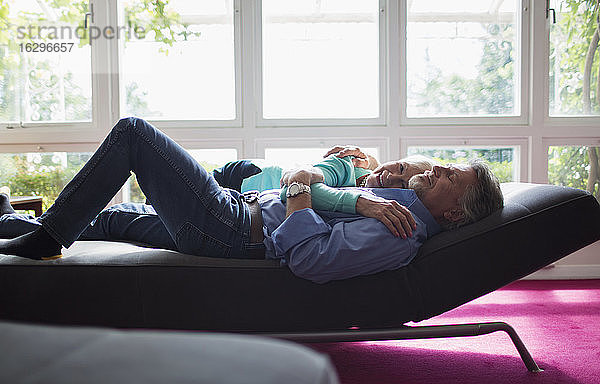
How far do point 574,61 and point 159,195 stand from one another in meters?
2.71

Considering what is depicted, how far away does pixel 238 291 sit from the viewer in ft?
A: 5.06

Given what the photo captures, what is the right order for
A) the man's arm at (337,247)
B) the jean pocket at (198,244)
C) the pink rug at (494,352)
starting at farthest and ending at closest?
the pink rug at (494,352) → the jean pocket at (198,244) → the man's arm at (337,247)

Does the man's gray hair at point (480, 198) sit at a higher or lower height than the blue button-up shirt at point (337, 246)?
higher

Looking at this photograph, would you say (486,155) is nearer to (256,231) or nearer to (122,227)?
(256,231)

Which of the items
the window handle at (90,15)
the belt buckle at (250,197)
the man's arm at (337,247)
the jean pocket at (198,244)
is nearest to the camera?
the man's arm at (337,247)

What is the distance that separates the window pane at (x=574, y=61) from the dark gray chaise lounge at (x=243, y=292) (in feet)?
6.75

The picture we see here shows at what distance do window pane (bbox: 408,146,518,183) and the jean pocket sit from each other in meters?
1.90

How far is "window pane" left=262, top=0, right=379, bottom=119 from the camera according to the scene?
324 centimetres

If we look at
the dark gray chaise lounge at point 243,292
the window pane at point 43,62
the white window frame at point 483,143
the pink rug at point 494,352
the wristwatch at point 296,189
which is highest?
the window pane at point 43,62

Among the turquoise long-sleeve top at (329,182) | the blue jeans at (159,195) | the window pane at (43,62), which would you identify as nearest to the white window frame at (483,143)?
the turquoise long-sleeve top at (329,182)

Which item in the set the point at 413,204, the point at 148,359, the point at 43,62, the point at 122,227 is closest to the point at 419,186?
the point at 413,204

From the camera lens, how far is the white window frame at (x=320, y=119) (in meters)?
3.19

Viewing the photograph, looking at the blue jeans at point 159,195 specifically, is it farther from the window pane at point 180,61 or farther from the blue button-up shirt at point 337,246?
the window pane at point 180,61

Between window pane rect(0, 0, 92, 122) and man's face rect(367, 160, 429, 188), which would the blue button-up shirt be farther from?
window pane rect(0, 0, 92, 122)
